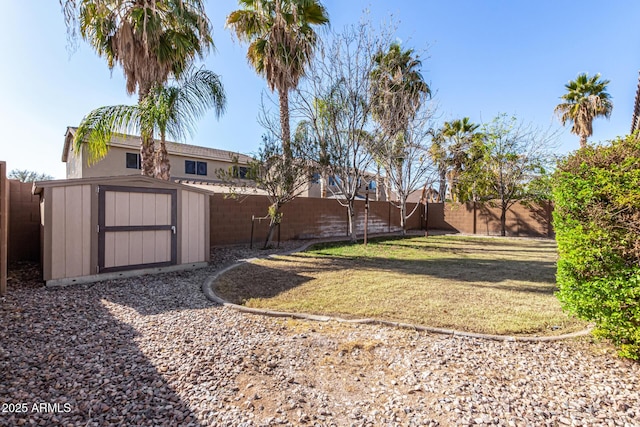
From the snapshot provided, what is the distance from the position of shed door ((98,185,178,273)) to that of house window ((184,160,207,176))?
1071 centimetres

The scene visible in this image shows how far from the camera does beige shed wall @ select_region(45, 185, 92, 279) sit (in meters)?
5.27

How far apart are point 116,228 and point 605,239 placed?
7149 mm

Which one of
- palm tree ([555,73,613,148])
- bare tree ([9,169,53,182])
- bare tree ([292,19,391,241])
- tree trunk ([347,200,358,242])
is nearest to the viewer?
bare tree ([292,19,391,241])

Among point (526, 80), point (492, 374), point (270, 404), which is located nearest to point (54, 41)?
point (270, 404)

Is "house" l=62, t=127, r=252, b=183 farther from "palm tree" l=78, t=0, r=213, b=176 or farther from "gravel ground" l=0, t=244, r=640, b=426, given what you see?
"gravel ground" l=0, t=244, r=640, b=426

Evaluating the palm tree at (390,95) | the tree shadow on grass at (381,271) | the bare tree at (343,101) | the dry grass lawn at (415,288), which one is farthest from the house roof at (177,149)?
the dry grass lawn at (415,288)

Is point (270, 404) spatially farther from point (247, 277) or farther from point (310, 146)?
point (310, 146)

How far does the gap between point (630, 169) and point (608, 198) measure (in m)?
0.28

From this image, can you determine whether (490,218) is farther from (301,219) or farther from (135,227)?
(135,227)

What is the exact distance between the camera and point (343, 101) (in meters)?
10.0

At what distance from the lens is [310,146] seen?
1045cm

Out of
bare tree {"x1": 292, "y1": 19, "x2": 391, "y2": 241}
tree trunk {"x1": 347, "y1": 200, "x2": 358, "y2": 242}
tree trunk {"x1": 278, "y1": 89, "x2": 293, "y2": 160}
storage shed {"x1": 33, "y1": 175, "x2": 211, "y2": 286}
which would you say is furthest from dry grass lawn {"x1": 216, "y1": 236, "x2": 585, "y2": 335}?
tree trunk {"x1": 278, "y1": 89, "x2": 293, "y2": 160}

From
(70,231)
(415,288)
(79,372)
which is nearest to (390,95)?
(415,288)

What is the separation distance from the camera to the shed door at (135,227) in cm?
577
